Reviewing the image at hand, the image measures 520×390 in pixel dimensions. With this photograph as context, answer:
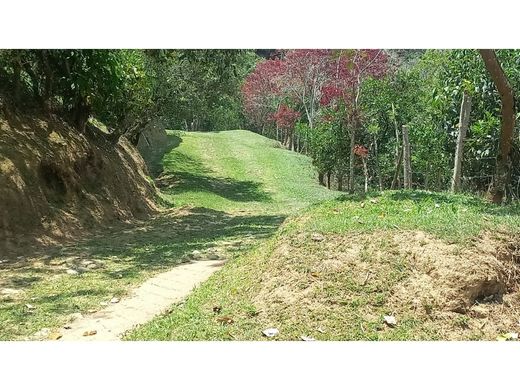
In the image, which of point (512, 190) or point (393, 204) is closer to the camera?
point (393, 204)

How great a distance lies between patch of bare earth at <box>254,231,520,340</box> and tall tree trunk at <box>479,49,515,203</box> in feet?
12.1

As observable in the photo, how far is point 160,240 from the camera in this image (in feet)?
32.9

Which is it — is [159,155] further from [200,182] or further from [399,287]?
[399,287]

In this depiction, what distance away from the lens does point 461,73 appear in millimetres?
11930

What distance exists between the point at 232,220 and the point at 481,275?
30.6 ft

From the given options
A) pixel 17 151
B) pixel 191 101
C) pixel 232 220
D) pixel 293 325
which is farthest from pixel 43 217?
pixel 191 101

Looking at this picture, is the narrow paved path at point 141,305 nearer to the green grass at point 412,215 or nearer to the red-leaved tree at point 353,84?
the green grass at point 412,215

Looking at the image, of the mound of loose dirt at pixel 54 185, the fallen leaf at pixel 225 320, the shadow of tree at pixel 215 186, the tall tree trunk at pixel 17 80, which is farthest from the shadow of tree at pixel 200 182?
the fallen leaf at pixel 225 320

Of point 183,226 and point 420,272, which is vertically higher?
point 420,272

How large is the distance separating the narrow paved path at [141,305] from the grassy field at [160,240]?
209 mm

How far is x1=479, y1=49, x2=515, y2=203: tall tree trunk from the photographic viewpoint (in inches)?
312

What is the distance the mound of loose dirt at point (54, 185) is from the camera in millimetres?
8875

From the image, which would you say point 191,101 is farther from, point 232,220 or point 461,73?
point 461,73

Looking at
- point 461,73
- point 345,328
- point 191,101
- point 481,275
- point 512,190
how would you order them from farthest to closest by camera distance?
point 191,101 < point 461,73 < point 512,190 < point 481,275 < point 345,328
